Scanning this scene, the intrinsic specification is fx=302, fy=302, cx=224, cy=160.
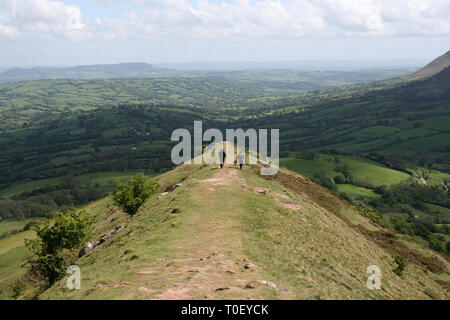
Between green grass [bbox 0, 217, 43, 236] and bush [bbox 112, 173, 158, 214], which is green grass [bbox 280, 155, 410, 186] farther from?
green grass [bbox 0, 217, 43, 236]

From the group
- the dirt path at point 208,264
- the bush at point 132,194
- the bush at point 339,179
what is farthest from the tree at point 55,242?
the bush at point 339,179

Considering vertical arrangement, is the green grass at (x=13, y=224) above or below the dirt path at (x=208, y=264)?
below

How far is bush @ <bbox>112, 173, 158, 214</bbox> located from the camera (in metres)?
49.6

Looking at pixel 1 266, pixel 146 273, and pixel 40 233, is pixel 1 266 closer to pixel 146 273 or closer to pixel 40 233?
pixel 40 233

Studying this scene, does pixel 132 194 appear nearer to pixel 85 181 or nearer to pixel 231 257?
pixel 231 257

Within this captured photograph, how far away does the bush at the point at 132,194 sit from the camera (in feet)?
163

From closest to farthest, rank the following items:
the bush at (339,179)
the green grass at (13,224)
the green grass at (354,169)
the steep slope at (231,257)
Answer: the steep slope at (231,257)
the green grass at (13,224)
the bush at (339,179)
the green grass at (354,169)

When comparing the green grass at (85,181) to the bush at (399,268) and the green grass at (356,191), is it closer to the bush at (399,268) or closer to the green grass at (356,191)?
the green grass at (356,191)

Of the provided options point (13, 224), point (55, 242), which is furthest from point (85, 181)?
point (55, 242)

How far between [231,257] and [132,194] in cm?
3051

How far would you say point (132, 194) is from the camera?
50.2 meters

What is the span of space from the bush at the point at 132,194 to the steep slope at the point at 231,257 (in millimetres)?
7747

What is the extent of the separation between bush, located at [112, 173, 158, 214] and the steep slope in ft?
25.4

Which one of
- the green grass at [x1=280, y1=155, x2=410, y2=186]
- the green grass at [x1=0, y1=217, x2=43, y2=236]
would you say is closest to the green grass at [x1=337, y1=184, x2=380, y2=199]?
the green grass at [x1=280, y1=155, x2=410, y2=186]
